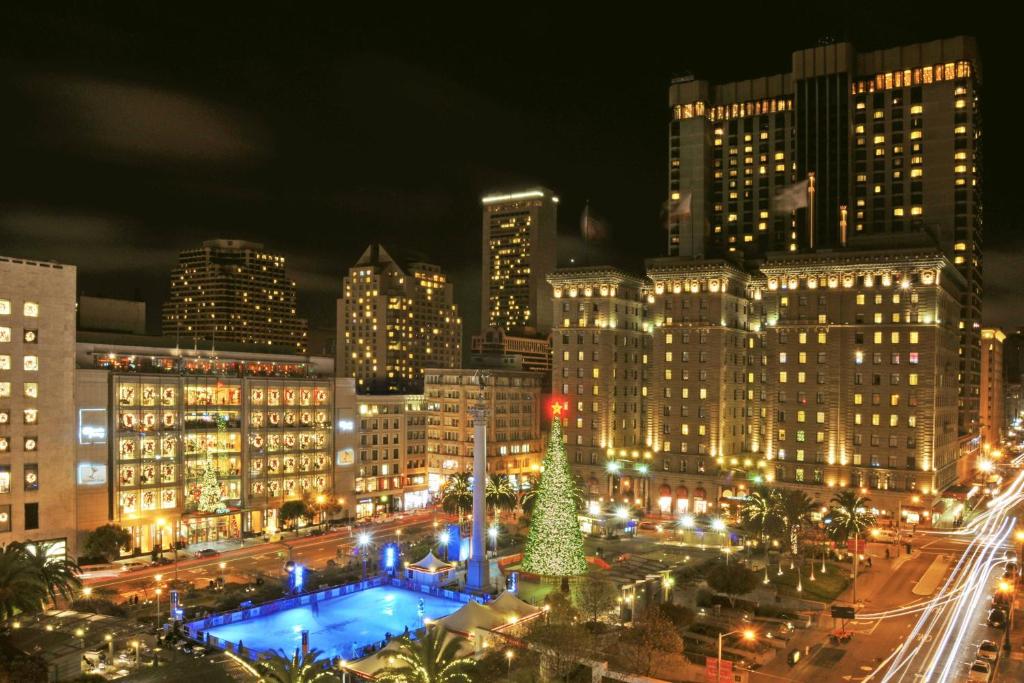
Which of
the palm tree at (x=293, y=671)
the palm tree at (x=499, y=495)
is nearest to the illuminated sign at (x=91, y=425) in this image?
the palm tree at (x=499, y=495)

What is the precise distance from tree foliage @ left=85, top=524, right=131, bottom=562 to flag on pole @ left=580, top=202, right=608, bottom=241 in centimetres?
6997

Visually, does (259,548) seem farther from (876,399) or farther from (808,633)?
(876,399)

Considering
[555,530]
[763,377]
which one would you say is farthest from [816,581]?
[763,377]

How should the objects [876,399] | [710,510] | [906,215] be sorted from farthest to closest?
[906,215] < [710,510] < [876,399]

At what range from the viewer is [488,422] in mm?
135000

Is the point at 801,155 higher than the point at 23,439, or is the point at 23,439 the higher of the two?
the point at 801,155

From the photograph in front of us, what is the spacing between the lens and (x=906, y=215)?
465ft

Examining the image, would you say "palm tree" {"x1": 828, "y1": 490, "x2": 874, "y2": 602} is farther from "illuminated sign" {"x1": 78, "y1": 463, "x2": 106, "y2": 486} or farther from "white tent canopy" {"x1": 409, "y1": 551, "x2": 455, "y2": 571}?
"illuminated sign" {"x1": 78, "y1": 463, "x2": 106, "y2": 486}

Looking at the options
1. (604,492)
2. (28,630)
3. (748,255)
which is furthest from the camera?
(748,255)

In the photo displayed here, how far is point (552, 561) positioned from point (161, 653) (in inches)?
1221

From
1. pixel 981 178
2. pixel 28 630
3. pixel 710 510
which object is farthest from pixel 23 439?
pixel 981 178

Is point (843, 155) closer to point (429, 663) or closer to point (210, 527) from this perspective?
point (210, 527)

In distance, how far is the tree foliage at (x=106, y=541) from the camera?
81.3 meters

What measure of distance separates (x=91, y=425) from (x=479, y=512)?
45848 mm
